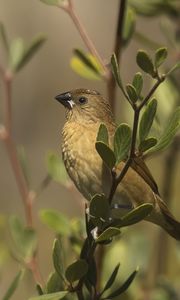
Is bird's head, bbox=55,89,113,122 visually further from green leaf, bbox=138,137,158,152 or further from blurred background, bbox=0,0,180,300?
blurred background, bbox=0,0,180,300

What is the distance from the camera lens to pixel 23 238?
291 cm

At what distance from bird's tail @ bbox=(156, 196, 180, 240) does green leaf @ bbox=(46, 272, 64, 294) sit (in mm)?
867

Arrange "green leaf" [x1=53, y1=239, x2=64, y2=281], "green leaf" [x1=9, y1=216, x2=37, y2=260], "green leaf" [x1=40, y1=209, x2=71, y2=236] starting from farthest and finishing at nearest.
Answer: "green leaf" [x1=40, y1=209, x2=71, y2=236] < "green leaf" [x1=9, y1=216, x2=37, y2=260] < "green leaf" [x1=53, y1=239, x2=64, y2=281]

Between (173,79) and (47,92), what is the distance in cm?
525

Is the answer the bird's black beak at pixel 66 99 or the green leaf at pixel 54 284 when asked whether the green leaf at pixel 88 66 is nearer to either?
the bird's black beak at pixel 66 99

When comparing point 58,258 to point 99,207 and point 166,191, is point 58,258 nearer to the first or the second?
point 99,207

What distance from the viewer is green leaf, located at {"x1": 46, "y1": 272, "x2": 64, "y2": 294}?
239 cm

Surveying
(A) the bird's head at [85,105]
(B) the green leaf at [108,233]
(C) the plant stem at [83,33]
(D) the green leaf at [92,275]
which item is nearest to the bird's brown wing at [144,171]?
(A) the bird's head at [85,105]

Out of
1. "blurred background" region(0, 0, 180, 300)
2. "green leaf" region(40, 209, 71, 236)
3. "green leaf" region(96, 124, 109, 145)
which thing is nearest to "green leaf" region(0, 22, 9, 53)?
"green leaf" region(40, 209, 71, 236)

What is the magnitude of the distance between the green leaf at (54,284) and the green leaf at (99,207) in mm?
234

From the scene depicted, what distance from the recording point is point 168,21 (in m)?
3.46

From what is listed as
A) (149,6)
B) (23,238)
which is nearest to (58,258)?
(23,238)

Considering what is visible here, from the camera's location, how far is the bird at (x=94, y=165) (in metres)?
2.94

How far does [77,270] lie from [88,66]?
91 centimetres
